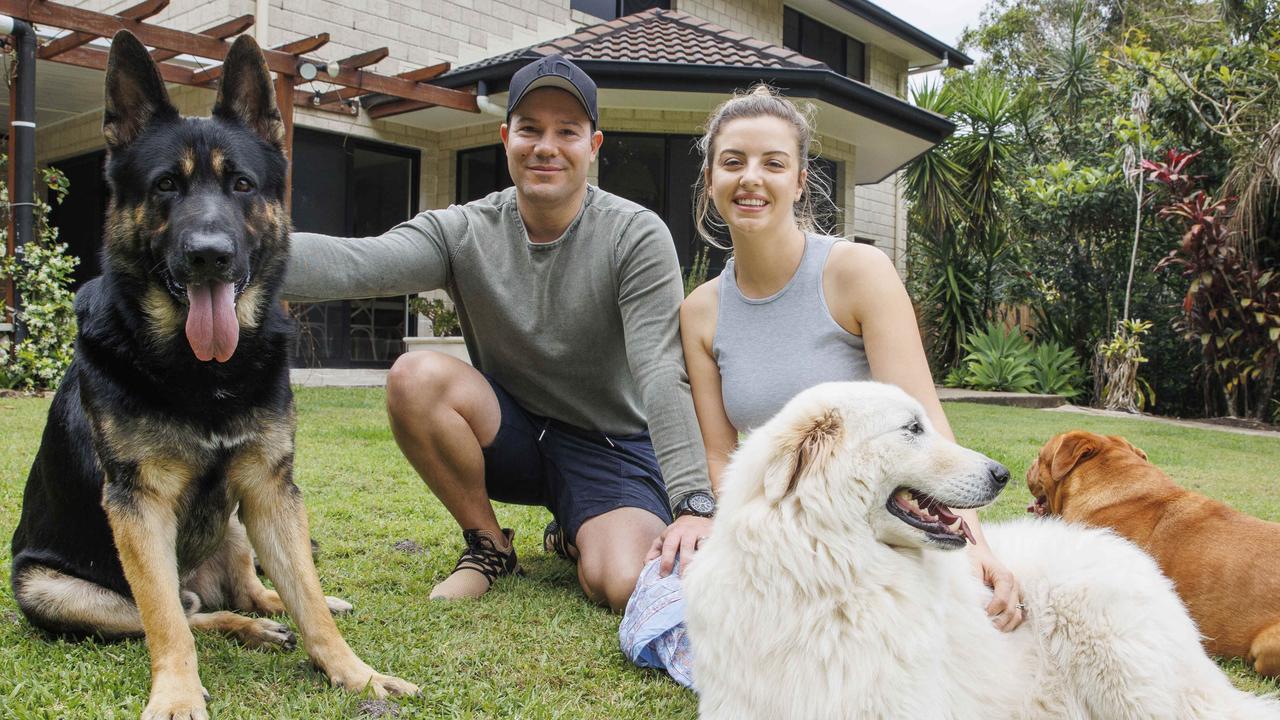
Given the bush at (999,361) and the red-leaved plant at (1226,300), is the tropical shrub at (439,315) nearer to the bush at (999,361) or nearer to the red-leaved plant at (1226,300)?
the bush at (999,361)

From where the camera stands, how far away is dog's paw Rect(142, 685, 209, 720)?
2207mm

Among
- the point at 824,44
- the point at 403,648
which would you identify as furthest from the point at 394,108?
the point at 403,648

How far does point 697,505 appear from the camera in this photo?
2.87 metres

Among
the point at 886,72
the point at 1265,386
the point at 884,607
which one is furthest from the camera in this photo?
the point at 886,72

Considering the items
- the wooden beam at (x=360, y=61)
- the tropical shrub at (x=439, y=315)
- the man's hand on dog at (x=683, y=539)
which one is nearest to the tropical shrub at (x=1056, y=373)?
the tropical shrub at (x=439, y=315)

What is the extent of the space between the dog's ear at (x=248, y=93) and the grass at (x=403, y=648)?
5.24 feet

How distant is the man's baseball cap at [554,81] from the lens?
3408mm

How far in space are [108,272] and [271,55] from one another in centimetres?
735

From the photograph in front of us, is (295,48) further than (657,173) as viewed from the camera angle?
No

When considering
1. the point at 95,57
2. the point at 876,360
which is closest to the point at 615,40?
the point at 95,57

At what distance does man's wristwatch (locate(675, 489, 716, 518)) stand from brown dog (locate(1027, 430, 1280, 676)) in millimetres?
1601

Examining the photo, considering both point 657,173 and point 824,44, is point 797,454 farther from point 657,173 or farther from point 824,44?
point 824,44

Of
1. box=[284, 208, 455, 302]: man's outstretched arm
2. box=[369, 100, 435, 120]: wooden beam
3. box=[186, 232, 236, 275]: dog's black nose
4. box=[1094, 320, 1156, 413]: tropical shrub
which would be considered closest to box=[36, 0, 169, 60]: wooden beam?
box=[369, 100, 435, 120]: wooden beam

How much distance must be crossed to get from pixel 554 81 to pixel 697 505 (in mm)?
1713
